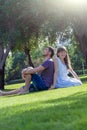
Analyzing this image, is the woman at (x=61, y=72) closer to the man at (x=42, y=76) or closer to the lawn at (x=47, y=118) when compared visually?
the man at (x=42, y=76)

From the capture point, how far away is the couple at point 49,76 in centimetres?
1045

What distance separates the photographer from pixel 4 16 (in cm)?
2614

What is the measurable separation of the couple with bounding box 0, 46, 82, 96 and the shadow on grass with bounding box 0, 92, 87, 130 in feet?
16.7

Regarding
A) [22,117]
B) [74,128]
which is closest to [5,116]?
[22,117]

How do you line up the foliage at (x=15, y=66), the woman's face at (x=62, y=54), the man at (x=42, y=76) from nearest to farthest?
the man at (x=42, y=76)
the woman's face at (x=62, y=54)
the foliage at (x=15, y=66)

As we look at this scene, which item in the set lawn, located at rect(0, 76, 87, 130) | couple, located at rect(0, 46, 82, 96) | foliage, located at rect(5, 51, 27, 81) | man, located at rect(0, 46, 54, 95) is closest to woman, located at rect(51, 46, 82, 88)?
couple, located at rect(0, 46, 82, 96)

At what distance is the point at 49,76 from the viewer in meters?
10.8

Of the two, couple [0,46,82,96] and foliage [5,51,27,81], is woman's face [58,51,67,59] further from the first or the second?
foliage [5,51,27,81]

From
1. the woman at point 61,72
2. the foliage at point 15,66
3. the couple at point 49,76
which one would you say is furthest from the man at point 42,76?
the foliage at point 15,66

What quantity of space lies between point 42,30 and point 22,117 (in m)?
23.6

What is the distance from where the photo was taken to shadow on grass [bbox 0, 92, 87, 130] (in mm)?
3828

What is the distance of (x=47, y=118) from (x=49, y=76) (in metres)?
6.45

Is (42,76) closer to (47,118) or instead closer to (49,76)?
(49,76)

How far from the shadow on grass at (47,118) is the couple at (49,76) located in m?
5.08
